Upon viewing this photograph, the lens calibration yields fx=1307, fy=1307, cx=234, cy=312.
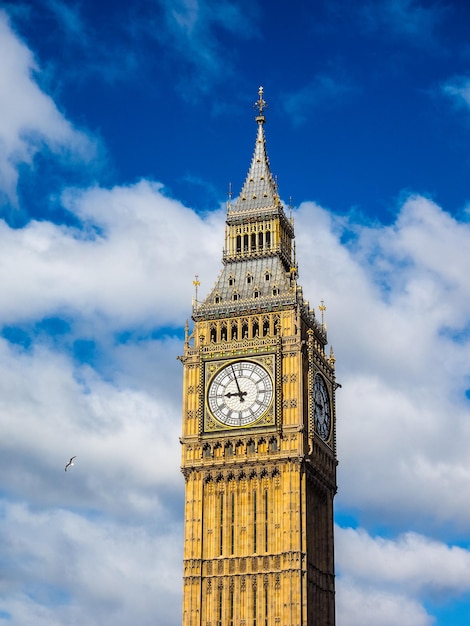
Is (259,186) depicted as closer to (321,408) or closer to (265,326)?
(265,326)

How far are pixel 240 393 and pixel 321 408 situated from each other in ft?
25.3

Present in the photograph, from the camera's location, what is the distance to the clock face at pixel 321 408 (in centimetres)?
11219

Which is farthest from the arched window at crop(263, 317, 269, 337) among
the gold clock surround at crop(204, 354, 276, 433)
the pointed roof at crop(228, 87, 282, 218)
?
the pointed roof at crop(228, 87, 282, 218)

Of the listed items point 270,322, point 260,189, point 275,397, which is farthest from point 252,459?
point 260,189

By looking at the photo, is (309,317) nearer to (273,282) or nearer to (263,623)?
(273,282)

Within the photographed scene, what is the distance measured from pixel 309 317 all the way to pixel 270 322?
4.28 meters

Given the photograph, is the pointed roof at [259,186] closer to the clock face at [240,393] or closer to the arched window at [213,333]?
the arched window at [213,333]

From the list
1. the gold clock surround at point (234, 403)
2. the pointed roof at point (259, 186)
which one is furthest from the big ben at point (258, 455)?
the pointed roof at point (259, 186)

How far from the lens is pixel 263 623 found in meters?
103

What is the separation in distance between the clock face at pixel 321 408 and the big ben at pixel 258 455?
4.1 inches

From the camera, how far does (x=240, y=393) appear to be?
111000 millimetres

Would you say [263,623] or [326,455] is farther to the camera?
[326,455]

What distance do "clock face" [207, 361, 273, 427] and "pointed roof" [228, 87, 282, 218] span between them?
17.8m

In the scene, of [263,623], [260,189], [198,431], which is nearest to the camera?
[263,623]
